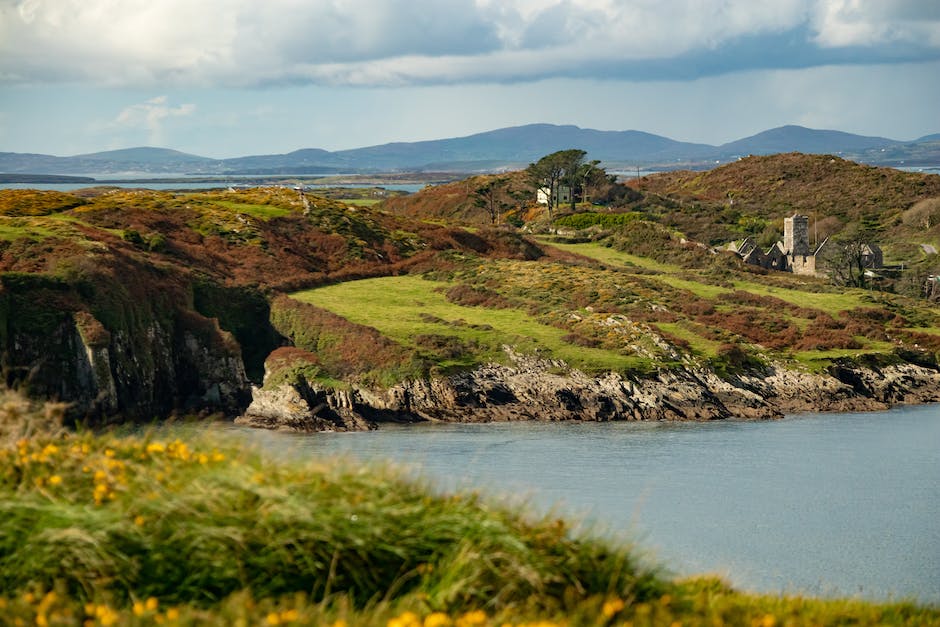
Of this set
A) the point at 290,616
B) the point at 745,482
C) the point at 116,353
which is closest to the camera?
the point at 290,616

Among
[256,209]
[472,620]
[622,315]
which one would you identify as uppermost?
[472,620]

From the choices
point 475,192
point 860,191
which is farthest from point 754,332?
point 860,191

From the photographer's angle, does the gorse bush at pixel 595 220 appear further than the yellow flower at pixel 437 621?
Yes

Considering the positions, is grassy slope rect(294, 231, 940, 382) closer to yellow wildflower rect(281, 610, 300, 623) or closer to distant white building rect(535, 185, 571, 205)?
yellow wildflower rect(281, 610, 300, 623)

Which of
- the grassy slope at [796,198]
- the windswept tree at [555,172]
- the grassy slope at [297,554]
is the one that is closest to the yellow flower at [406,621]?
the grassy slope at [297,554]

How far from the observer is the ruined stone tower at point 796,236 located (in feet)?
254

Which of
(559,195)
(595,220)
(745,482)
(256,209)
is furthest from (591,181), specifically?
(745,482)

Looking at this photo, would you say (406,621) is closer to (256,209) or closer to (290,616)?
(290,616)

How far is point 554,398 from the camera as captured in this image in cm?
4359

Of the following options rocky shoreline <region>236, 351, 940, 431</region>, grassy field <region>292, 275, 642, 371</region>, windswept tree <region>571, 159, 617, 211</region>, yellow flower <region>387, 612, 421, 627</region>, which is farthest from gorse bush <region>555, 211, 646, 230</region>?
yellow flower <region>387, 612, 421, 627</region>

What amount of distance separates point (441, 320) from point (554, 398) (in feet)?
26.6

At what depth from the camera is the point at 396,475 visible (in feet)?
41.9

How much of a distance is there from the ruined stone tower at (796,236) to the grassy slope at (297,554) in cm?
6791

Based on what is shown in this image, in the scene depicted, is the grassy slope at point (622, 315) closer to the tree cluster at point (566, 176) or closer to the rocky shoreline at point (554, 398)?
the rocky shoreline at point (554, 398)
